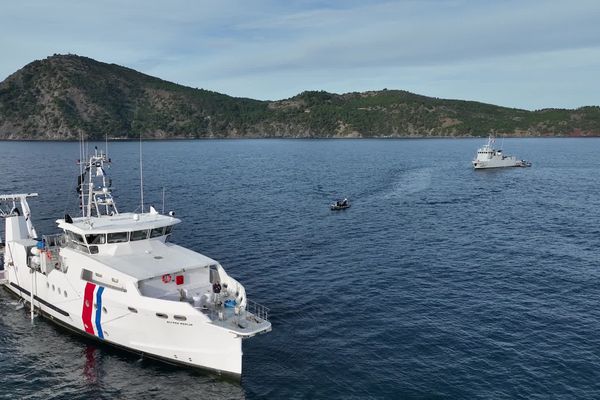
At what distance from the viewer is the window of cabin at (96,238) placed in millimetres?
34188

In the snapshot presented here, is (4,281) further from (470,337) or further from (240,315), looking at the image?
(470,337)

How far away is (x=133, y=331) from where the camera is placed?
30672 mm

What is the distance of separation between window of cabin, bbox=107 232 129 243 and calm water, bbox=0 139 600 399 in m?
7.68

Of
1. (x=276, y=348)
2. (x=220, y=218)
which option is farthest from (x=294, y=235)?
(x=276, y=348)

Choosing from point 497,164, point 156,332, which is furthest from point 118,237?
point 497,164

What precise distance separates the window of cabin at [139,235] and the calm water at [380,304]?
8.23 metres

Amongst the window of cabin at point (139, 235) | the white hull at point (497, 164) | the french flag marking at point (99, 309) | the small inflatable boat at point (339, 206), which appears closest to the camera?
the french flag marking at point (99, 309)

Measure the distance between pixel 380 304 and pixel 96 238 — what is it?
24.0 m

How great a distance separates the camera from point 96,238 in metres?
34.3

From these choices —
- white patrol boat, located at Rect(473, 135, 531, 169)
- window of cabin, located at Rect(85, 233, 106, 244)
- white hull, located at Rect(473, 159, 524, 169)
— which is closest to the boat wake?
white hull, located at Rect(473, 159, 524, 169)

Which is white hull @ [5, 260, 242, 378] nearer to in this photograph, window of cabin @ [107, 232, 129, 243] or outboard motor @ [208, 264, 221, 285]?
window of cabin @ [107, 232, 129, 243]

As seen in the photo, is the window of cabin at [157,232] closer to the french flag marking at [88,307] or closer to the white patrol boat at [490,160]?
the french flag marking at [88,307]

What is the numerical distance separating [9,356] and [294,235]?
38883mm

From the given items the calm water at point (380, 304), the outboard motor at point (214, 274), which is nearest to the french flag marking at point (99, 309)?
the calm water at point (380, 304)
